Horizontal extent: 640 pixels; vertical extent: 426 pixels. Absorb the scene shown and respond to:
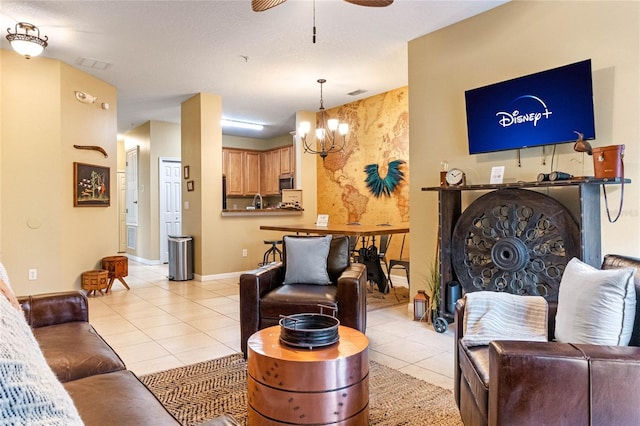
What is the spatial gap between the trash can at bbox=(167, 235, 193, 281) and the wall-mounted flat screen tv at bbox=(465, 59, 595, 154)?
4456 millimetres

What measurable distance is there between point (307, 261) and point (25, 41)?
3220 mm

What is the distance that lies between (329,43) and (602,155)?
2777mm

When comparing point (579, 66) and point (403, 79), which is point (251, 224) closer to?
point (403, 79)

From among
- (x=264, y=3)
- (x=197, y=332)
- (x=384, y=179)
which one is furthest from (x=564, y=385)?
(x=384, y=179)

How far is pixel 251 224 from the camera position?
21.7 ft

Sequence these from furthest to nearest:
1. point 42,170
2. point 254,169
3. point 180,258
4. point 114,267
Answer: point 254,169, point 180,258, point 114,267, point 42,170

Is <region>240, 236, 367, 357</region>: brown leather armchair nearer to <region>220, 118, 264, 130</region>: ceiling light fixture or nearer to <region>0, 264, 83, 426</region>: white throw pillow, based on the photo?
<region>0, 264, 83, 426</region>: white throw pillow

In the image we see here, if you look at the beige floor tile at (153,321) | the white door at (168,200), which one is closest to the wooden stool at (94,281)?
the beige floor tile at (153,321)

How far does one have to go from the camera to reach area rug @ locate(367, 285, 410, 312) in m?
4.49

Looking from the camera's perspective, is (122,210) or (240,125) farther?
(122,210)

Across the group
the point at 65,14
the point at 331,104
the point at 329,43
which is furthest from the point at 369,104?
the point at 65,14

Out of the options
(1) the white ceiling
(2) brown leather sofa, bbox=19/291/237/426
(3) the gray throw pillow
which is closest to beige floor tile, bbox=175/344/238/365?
(3) the gray throw pillow

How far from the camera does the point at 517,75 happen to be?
3270 millimetres

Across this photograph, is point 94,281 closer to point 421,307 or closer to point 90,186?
point 90,186
